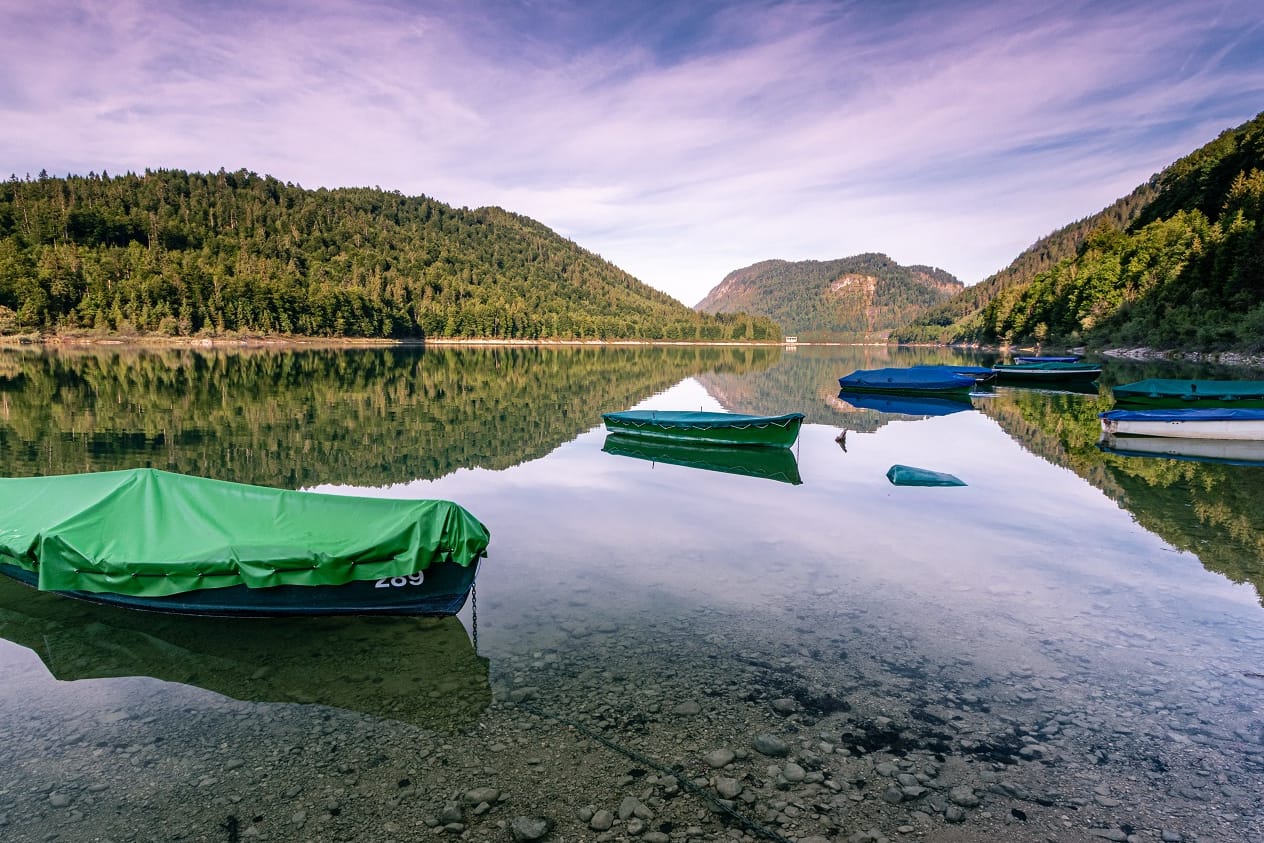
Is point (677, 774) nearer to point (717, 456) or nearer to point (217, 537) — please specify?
point (217, 537)

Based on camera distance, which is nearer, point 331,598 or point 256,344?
point 331,598

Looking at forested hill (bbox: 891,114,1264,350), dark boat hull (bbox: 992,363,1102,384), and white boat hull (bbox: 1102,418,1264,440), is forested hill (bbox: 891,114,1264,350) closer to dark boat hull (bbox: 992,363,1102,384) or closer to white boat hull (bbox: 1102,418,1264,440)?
dark boat hull (bbox: 992,363,1102,384)

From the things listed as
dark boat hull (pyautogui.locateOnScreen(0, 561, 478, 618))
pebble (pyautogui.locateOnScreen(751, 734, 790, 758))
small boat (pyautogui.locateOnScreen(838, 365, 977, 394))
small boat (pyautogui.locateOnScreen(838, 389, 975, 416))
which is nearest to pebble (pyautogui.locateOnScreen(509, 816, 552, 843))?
pebble (pyautogui.locateOnScreen(751, 734, 790, 758))

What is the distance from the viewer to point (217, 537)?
10484 mm

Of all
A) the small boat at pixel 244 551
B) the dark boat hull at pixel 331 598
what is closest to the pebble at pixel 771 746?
the small boat at pixel 244 551

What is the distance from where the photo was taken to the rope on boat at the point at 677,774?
628 centimetres

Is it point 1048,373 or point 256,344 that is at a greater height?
point 256,344

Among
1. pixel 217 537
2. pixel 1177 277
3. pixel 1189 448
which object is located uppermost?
pixel 1177 277

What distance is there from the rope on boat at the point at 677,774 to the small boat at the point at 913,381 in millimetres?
52789

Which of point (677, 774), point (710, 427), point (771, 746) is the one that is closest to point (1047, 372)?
point (710, 427)

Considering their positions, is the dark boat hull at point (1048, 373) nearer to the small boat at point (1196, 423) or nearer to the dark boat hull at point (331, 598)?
the small boat at point (1196, 423)

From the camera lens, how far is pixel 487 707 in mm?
8422

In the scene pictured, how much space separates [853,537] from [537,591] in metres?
7.96

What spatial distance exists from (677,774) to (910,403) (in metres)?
48.4
